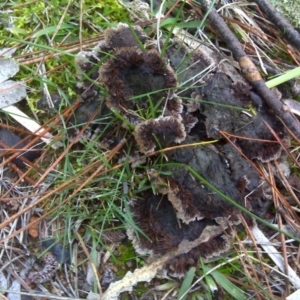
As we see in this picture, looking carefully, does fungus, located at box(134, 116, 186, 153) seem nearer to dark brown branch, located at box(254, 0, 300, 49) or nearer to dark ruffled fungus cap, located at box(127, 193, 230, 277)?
dark ruffled fungus cap, located at box(127, 193, 230, 277)

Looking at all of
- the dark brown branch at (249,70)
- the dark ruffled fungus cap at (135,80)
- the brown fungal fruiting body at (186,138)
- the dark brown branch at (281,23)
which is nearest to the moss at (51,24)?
the brown fungal fruiting body at (186,138)

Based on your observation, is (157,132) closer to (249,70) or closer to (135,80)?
(135,80)

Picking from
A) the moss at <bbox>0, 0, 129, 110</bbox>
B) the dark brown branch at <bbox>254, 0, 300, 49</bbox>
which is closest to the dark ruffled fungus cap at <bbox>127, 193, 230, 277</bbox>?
the moss at <bbox>0, 0, 129, 110</bbox>

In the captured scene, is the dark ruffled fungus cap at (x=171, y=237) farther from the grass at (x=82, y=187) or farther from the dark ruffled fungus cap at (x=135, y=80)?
the dark ruffled fungus cap at (x=135, y=80)

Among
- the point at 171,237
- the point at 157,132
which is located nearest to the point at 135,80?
the point at 157,132

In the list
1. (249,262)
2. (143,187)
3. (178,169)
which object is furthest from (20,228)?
(249,262)
